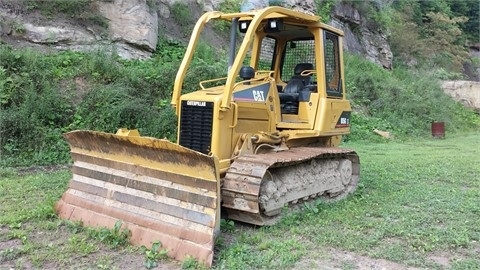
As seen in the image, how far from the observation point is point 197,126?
5559 millimetres

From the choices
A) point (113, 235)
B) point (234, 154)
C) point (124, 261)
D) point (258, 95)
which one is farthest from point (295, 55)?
point (124, 261)

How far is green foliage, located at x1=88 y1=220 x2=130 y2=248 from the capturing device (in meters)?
4.61

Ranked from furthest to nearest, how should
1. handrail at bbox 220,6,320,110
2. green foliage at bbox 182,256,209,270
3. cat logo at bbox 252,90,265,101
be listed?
cat logo at bbox 252,90,265,101 → handrail at bbox 220,6,320,110 → green foliage at bbox 182,256,209,270

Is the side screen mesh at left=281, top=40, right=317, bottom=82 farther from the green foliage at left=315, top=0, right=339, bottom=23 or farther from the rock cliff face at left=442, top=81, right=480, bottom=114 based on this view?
the rock cliff face at left=442, top=81, right=480, bottom=114

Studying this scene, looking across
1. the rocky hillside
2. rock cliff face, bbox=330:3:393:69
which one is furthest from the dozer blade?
rock cliff face, bbox=330:3:393:69

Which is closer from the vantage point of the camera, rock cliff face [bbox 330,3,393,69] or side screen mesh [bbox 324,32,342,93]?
side screen mesh [bbox 324,32,342,93]

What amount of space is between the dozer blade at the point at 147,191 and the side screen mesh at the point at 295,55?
3.06 metres

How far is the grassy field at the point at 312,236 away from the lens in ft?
13.6

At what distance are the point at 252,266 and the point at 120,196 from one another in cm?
178

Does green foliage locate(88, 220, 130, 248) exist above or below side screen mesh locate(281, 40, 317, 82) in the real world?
below

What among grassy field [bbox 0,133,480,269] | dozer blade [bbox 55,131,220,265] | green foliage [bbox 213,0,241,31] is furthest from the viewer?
green foliage [bbox 213,0,241,31]

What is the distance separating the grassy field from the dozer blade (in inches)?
7.6

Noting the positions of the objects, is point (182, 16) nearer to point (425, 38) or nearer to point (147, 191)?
point (147, 191)

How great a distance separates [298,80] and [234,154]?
1.89 meters
